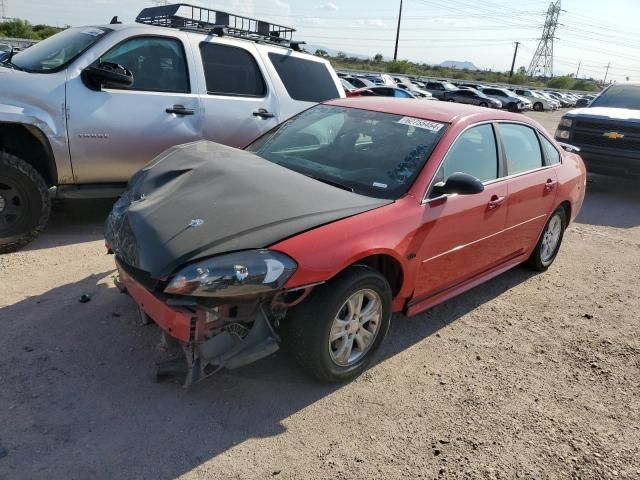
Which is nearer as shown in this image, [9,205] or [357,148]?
[357,148]

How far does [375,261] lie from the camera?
3305mm

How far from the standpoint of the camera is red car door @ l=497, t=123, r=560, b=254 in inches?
171

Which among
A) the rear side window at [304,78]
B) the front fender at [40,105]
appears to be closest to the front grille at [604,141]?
the rear side window at [304,78]

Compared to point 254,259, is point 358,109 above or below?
above

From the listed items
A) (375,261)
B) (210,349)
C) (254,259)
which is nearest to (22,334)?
(210,349)

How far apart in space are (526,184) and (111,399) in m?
3.53

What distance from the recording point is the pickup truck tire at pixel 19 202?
449 centimetres

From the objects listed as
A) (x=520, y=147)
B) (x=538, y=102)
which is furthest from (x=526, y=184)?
(x=538, y=102)

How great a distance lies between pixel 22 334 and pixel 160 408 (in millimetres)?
1222

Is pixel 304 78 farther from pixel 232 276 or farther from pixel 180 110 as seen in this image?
pixel 232 276

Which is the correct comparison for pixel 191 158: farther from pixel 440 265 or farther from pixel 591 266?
pixel 591 266

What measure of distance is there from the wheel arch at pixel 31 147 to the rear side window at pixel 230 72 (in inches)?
67.3

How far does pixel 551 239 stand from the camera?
17.6ft

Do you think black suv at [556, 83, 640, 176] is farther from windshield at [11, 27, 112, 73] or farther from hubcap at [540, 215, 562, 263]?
windshield at [11, 27, 112, 73]
